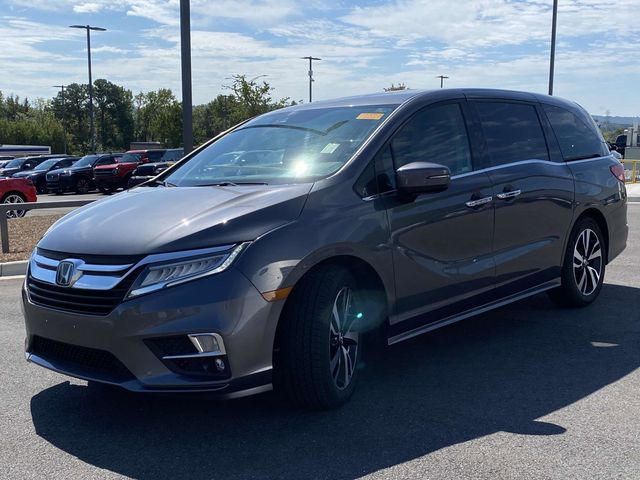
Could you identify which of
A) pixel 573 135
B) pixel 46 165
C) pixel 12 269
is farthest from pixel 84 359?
pixel 46 165

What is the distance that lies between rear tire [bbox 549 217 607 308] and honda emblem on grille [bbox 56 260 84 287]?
4.03 metres

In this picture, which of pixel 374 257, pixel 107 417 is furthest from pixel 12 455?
pixel 374 257

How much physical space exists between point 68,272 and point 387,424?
184 cm

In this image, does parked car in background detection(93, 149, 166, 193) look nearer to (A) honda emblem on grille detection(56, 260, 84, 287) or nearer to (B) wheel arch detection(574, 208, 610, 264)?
(B) wheel arch detection(574, 208, 610, 264)

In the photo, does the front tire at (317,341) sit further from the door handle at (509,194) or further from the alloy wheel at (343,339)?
the door handle at (509,194)

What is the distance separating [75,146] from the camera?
306ft

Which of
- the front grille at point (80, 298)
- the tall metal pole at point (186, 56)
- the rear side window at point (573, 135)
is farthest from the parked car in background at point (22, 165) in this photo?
the front grille at point (80, 298)

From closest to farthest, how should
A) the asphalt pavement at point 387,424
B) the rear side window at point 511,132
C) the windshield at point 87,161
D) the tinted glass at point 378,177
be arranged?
1. the asphalt pavement at point 387,424
2. the tinted glass at point 378,177
3. the rear side window at point 511,132
4. the windshield at point 87,161

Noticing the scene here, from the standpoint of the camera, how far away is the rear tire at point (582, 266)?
6176 mm

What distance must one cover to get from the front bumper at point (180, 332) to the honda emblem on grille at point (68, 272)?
162 millimetres

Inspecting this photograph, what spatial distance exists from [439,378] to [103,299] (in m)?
2.22

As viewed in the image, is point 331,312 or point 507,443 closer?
point 507,443

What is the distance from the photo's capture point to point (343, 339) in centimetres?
412

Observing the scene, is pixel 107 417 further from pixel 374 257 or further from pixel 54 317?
pixel 374 257
